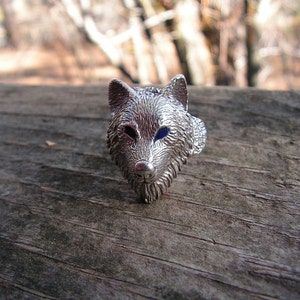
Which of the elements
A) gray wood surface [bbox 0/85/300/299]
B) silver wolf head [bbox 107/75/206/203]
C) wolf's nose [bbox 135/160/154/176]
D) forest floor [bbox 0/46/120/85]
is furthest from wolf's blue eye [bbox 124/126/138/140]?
forest floor [bbox 0/46/120/85]

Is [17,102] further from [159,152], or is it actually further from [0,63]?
[0,63]

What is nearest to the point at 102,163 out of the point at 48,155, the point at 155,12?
the point at 48,155

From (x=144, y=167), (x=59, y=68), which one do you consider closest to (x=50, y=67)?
(x=59, y=68)

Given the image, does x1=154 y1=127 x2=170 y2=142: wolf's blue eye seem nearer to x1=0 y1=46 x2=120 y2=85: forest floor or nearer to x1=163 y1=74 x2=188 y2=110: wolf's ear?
x1=163 y1=74 x2=188 y2=110: wolf's ear

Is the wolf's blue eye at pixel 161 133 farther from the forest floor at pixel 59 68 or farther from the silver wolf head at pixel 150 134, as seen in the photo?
the forest floor at pixel 59 68

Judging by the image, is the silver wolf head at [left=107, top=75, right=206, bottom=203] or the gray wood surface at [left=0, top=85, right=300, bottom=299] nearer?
the gray wood surface at [left=0, top=85, right=300, bottom=299]

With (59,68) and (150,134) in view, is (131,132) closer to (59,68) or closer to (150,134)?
(150,134)
